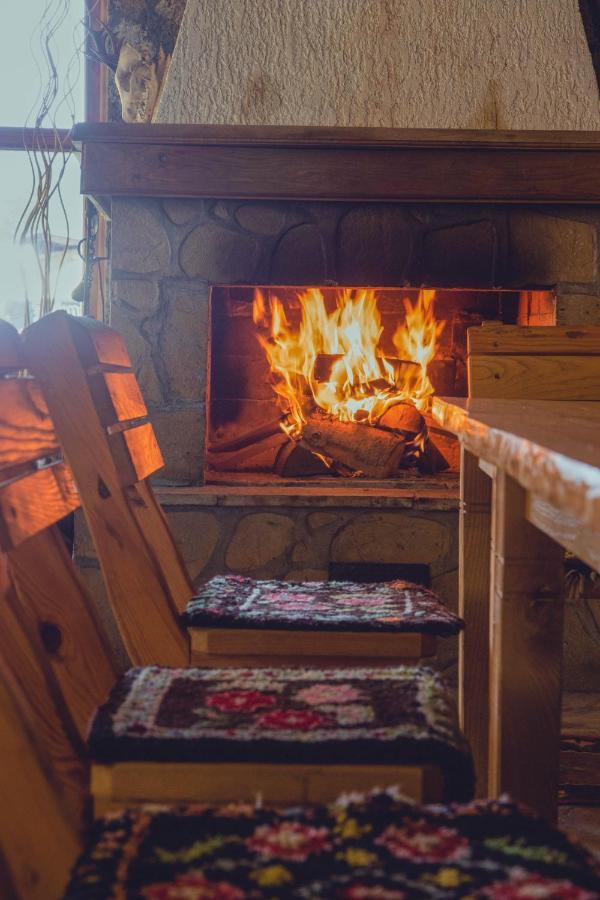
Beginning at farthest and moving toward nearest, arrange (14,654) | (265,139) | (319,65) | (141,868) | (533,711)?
(319,65), (265,139), (533,711), (14,654), (141,868)

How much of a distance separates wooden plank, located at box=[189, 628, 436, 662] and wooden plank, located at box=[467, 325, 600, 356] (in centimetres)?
68

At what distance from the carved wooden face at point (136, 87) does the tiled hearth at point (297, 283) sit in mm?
602

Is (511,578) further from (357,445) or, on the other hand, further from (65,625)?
(357,445)

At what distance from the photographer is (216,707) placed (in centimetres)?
100

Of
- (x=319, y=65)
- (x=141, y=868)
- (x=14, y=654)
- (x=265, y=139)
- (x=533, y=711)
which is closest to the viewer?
(x=141, y=868)

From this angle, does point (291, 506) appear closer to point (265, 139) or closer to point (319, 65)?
point (265, 139)

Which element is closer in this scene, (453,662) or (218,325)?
(453,662)

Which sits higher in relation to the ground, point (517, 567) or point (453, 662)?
point (517, 567)

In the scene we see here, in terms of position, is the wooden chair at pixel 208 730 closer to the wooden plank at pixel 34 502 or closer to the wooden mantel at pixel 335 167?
the wooden plank at pixel 34 502

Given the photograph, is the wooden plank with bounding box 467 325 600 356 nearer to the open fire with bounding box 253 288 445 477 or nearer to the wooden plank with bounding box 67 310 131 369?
the wooden plank with bounding box 67 310 131 369

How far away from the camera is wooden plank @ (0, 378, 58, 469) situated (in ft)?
3.57

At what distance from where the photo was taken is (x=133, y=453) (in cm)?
153

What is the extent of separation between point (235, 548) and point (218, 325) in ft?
2.39

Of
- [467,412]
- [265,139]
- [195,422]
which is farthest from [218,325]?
[467,412]
